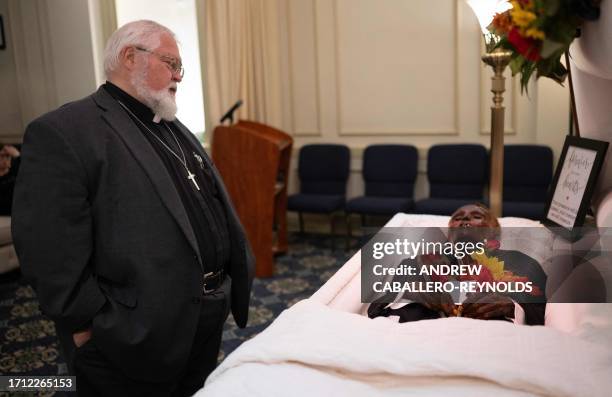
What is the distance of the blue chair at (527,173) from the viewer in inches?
197

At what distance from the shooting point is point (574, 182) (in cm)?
203

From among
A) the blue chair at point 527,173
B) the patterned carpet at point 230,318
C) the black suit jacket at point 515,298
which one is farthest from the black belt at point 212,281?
the blue chair at point 527,173

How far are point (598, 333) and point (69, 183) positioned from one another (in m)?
1.65

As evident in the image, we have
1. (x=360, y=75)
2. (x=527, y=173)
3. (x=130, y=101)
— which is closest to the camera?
(x=130, y=101)

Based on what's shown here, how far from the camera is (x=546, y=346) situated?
146cm

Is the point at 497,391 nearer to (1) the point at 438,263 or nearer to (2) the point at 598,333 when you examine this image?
(2) the point at 598,333

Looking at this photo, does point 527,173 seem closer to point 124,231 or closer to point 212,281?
point 212,281

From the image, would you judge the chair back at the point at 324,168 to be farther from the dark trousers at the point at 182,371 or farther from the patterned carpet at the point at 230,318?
the dark trousers at the point at 182,371

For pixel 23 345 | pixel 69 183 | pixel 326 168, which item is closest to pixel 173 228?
pixel 69 183

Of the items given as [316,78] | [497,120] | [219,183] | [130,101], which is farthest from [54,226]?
[316,78]

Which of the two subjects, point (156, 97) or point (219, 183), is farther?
point (219, 183)

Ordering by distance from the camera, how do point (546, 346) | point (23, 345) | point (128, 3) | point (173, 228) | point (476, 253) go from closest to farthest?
1. point (546, 346)
2. point (173, 228)
3. point (476, 253)
4. point (23, 345)
5. point (128, 3)

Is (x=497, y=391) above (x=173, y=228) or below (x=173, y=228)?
below

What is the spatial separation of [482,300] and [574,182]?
55 centimetres
